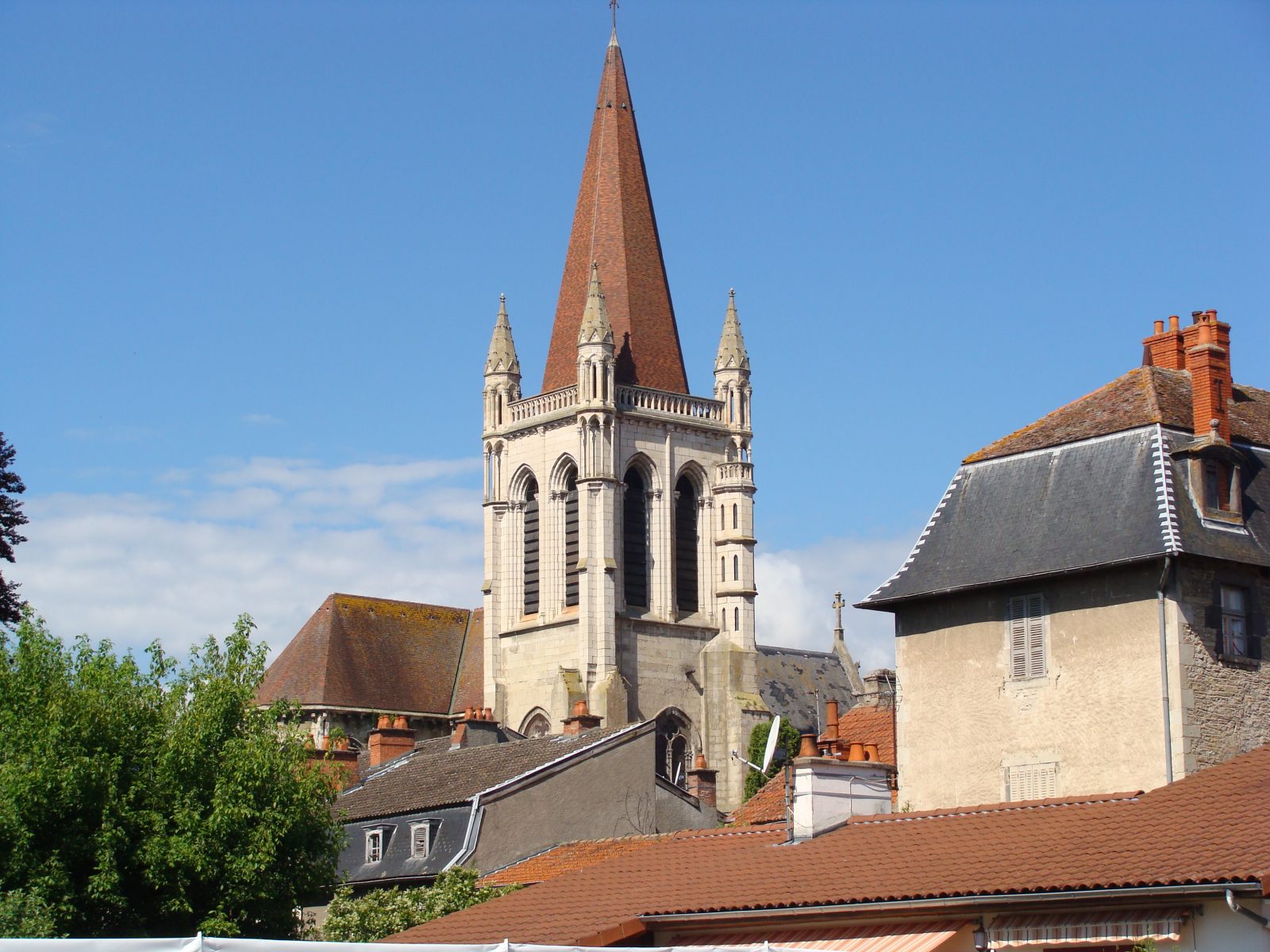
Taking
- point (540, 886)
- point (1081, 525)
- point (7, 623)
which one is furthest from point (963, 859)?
point (7, 623)

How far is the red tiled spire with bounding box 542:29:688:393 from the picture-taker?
69.9 m

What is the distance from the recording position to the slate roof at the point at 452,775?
3466 centimetres

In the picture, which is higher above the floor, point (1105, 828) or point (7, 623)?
point (7, 623)

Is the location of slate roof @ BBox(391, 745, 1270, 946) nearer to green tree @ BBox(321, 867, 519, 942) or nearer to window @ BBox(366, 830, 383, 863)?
green tree @ BBox(321, 867, 519, 942)

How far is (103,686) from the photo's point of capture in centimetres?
2716

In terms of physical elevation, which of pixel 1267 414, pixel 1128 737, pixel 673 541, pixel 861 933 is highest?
pixel 673 541

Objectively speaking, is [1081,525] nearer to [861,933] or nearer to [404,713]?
[861,933]

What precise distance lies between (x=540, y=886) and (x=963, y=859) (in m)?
5.54

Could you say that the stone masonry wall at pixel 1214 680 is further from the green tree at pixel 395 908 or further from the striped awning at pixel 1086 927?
the green tree at pixel 395 908

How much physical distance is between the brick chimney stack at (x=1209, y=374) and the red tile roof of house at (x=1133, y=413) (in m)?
0.22

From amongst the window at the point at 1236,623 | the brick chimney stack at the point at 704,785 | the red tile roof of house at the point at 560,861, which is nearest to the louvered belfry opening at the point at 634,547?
the brick chimney stack at the point at 704,785

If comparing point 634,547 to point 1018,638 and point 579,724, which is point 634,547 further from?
point 1018,638

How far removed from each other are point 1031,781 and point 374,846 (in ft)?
47.6

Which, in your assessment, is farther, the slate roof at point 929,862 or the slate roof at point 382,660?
the slate roof at point 382,660
